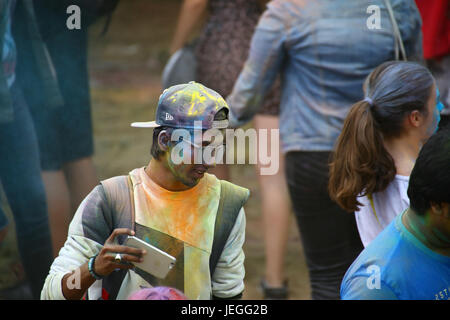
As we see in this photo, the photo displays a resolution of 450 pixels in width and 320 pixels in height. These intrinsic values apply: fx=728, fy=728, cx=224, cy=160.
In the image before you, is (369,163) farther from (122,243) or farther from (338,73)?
(122,243)

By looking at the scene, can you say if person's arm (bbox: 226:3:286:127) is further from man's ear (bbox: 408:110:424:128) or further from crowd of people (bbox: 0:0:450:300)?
man's ear (bbox: 408:110:424:128)

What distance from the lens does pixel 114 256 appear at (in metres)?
1.81

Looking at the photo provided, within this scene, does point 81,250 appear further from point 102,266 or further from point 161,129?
point 161,129

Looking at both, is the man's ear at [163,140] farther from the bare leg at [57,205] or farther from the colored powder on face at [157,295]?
the bare leg at [57,205]

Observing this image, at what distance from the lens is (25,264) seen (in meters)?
3.29

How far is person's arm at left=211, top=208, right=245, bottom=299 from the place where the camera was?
81.3 inches

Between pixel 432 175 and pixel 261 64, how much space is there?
1371 mm

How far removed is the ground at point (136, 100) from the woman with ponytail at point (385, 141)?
1.52 meters

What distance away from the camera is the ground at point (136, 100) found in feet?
14.6

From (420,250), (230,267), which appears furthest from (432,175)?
(230,267)

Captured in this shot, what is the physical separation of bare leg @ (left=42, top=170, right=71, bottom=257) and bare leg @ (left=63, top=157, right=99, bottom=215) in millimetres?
84

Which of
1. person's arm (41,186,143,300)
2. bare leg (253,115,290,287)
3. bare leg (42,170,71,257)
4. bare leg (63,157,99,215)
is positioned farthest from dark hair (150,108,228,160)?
bare leg (253,115,290,287)
